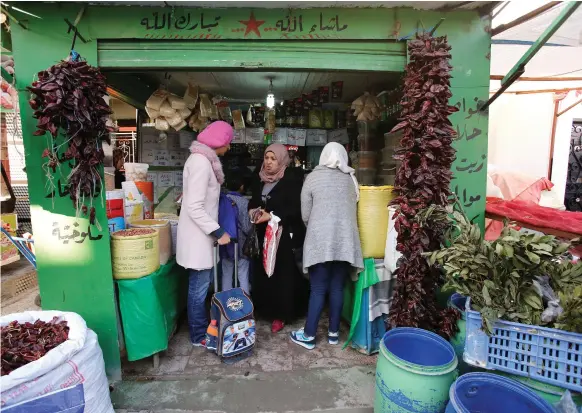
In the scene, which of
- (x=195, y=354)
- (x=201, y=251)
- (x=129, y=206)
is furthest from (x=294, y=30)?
(x=195, y=354)

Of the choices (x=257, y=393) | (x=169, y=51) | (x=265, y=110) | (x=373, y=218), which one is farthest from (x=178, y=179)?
(x=257, y=393)

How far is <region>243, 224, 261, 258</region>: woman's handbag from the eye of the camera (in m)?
3.46

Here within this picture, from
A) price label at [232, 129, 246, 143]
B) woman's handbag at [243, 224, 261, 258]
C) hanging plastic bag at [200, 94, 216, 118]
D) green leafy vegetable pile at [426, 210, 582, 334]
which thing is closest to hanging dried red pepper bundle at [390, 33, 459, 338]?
green leafy vegetable pile at [426, 210, 582, 334]

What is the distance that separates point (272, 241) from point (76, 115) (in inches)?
77.8

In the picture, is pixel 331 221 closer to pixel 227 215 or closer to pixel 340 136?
pixel 227 215

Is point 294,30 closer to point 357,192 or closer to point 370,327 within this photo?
point 357,192

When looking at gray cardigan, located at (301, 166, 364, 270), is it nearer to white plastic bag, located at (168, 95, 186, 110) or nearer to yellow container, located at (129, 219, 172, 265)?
yellow container, located at (129, 219, 172, 265)

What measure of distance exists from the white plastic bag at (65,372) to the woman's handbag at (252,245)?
159cm

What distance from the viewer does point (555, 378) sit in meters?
1.77

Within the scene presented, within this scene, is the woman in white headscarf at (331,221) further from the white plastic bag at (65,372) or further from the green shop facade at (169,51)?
the white plastic bag at (65,372)

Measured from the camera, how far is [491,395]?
190 cm

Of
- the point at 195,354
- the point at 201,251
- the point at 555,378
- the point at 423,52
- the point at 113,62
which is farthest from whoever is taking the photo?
the point at 195,354

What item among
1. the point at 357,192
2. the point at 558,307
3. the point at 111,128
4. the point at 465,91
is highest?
the point at 465,91

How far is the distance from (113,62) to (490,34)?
3.22 metres
